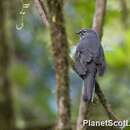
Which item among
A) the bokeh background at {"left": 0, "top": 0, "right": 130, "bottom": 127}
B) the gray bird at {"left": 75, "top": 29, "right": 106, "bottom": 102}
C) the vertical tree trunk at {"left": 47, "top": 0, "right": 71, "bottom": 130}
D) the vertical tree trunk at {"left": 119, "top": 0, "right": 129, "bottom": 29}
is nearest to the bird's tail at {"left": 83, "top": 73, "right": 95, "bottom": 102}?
the gray bird at {"left": 75, "top": 29, "right": 106, "bottom": 102}

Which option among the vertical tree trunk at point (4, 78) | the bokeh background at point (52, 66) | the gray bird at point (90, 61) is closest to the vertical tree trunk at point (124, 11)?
the bokeh background at point (52, 66)

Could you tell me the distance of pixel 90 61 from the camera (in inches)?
53.8

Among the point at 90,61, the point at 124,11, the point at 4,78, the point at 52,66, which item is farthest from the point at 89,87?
the point at 4,78

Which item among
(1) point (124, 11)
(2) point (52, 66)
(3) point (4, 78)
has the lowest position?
(3) point (4, 78)

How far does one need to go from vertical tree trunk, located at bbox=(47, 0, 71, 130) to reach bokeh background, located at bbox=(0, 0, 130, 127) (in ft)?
2.26

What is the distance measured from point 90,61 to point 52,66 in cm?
75

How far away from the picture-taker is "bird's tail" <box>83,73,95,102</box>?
133 cm

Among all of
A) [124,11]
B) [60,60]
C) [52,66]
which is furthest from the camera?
[124,11]

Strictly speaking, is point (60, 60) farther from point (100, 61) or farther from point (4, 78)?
point (4, 78)

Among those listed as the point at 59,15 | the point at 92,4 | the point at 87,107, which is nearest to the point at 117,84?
the point at 92,4

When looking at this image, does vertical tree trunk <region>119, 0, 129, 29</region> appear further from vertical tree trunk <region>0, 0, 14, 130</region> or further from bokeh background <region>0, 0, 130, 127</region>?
vertical tree trunk <region>0, 0, 14, 130</region>

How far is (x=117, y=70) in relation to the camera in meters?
3.42

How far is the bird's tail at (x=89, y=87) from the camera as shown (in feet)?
4.36

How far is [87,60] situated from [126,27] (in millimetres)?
1728
